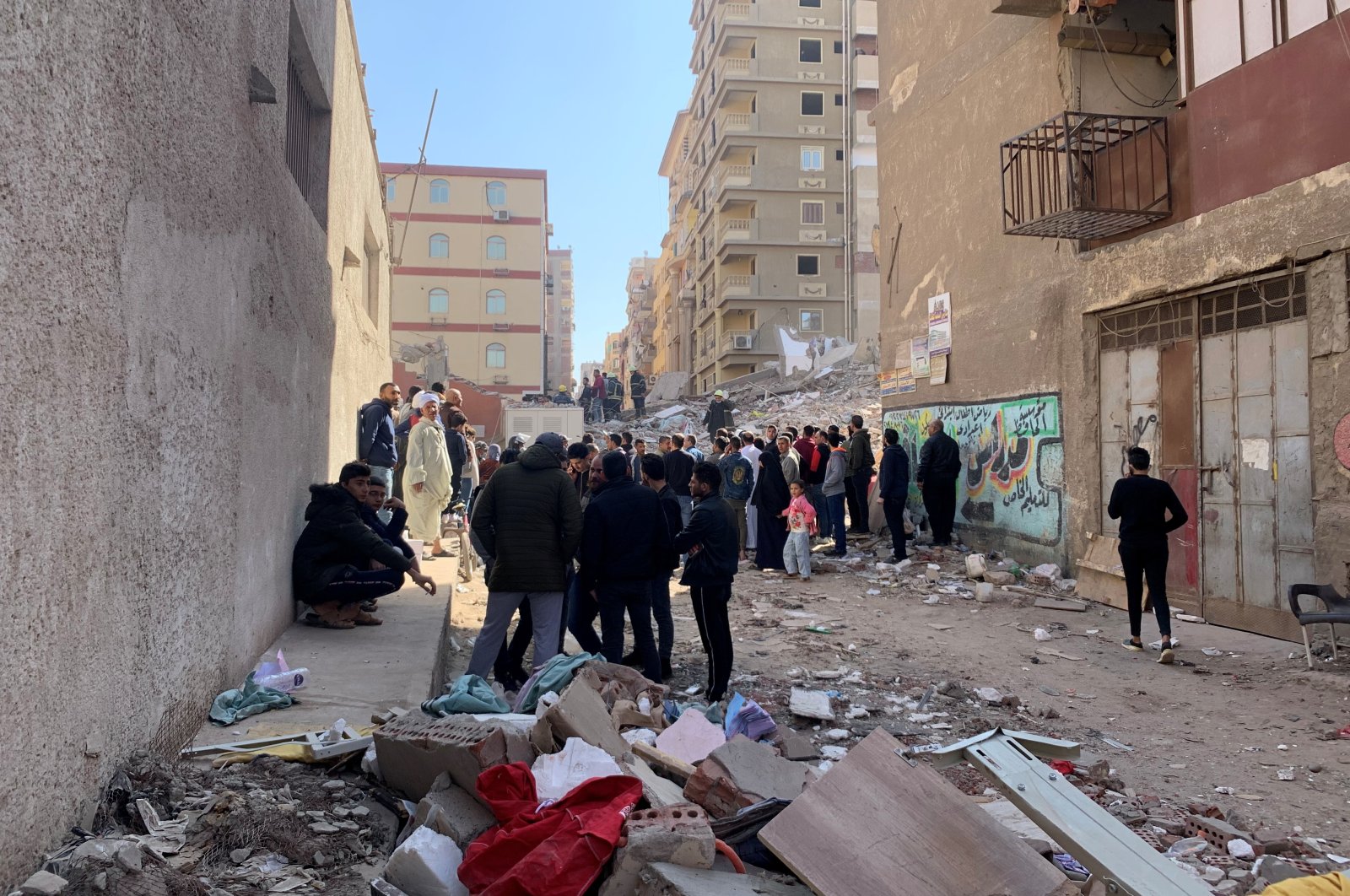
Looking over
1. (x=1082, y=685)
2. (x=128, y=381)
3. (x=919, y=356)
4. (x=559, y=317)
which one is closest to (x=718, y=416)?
(x=919, y=356)

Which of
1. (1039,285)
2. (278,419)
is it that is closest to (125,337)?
(278,419)

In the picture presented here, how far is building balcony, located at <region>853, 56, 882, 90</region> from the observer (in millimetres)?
43781

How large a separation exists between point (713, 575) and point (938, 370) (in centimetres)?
938

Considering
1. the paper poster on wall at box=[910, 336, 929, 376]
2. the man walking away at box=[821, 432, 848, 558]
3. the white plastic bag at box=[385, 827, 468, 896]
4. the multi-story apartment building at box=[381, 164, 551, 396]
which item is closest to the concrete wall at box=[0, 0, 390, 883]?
the white plastic bag at box=[385, 827, 468, 896]

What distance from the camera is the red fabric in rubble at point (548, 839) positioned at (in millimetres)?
3094

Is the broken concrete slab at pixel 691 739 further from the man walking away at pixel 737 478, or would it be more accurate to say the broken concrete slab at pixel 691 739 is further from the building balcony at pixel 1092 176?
the man walking away at pixel 737 478

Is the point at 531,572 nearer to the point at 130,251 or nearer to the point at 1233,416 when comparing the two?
the point at 130,251

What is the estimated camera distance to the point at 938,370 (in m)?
14.9

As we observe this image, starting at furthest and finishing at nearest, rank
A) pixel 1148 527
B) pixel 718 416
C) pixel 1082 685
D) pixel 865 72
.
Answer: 1. pixel 865 72
2. pixel 718 416
3. pixel 1148 527
4. pixel 1082 685

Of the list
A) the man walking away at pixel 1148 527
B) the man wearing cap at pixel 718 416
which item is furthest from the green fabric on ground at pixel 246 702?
the man wearing cap at pixel 718 416

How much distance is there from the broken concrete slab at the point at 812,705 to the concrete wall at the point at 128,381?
11.0ft

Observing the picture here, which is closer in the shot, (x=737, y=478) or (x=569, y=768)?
(x=569, y=768)

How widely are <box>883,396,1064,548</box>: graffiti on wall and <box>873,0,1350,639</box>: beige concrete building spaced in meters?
0.04

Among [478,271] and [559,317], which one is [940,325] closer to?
[478,271]
